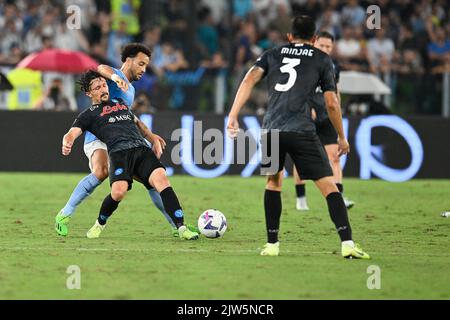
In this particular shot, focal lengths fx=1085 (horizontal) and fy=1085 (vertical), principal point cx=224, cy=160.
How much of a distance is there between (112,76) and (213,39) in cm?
1387

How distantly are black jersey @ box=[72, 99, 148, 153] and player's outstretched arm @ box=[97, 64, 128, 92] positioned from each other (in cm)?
32

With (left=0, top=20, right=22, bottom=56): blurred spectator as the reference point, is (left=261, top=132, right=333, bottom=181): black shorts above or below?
below

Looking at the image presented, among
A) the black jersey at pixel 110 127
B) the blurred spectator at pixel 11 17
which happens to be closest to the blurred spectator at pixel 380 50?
the blurred spectator at pixel 11 17

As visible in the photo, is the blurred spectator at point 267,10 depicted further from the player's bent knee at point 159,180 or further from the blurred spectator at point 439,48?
the player's bent knee at point 159,180

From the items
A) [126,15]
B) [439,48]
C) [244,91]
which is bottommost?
[244,91]

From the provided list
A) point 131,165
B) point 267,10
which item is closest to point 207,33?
point 267,10

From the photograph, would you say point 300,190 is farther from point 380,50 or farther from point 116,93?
point 380,50

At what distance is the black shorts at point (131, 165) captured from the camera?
37.2 ft

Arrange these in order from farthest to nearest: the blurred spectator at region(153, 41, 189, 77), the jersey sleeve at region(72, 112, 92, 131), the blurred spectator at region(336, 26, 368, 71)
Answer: the blurred spectator at region(153, 41, 189, 77)
the blurred spectator at region(336, 26, 368, 71)
the jersey sleeve at region(72, 112, 92, 131)

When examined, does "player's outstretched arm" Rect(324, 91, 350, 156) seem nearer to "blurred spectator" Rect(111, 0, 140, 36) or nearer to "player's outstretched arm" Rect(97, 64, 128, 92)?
"player's outstretched arm" Rect(97, 64, 128, 92)

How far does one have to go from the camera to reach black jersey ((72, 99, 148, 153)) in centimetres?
1150

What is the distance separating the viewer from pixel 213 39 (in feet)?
82.6

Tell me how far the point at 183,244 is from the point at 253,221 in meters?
2.62

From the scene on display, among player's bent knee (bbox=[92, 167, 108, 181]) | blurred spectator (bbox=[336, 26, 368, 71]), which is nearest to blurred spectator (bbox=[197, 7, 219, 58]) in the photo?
blurred spectator (bbox=[336, 26, 368, 71])
